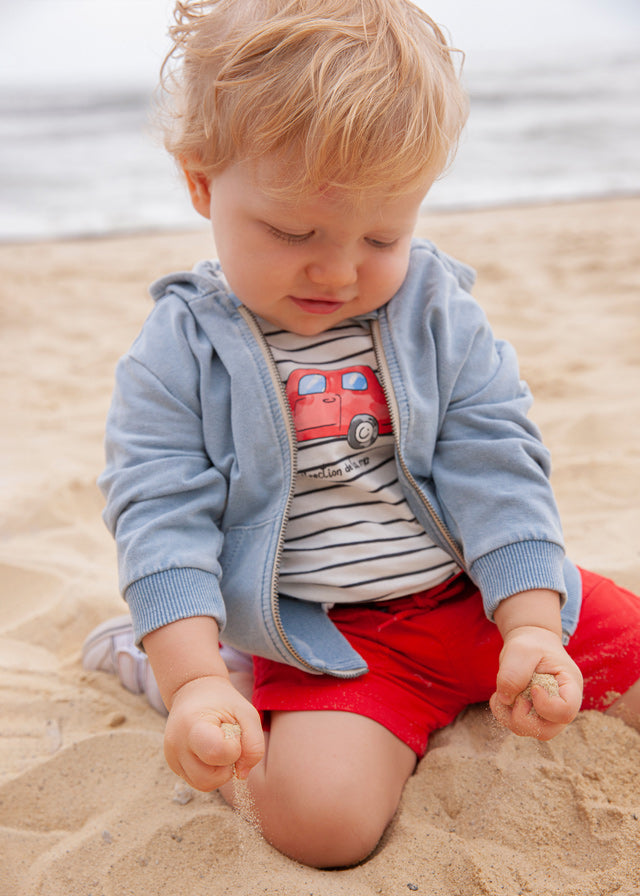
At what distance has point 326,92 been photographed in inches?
49.8

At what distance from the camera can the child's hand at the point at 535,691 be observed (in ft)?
4.07

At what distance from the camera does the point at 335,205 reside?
4.38 ft

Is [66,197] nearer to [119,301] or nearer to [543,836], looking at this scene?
[119,301]

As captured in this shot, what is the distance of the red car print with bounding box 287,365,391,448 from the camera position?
159 centimetres

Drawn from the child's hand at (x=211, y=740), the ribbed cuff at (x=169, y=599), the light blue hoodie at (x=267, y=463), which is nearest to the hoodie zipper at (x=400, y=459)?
the light blue hoodie at (x=267, y=463)

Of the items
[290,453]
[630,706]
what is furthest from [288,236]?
[630,706]

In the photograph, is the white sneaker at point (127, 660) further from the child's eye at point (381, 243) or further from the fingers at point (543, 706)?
the child's eye at point (381, 243)

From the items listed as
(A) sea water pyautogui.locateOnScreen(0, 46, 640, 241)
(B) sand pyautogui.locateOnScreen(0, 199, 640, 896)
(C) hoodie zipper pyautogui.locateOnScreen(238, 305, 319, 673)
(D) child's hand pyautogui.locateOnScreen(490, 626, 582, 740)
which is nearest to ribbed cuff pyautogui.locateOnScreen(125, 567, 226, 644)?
(C) hoodie zipper pyautogui.locateOnScreen(238, 305, 319, 673)

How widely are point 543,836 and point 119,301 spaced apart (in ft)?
12.4

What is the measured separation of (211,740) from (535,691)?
1.59 feet

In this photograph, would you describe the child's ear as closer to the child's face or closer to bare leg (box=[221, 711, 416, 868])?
the child's face

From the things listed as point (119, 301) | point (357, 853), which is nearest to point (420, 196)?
point (357, 853)

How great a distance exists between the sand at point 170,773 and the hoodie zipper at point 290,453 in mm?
305

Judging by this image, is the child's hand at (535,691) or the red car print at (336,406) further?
the red car print at (336,406)
